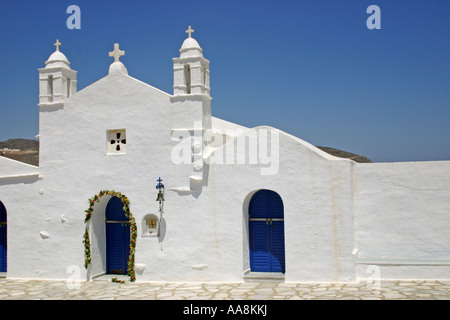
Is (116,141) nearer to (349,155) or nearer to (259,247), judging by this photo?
(259,247)

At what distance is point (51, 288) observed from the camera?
1370 cm

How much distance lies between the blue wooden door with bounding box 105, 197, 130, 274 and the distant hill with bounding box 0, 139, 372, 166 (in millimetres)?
10778

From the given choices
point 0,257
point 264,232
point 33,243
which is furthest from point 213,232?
point 0,257

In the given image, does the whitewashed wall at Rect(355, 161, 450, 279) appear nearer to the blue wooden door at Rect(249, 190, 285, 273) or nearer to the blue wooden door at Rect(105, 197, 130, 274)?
the blue wooden door at Rect(249, 190, 285, 273)

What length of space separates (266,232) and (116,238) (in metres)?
4.51

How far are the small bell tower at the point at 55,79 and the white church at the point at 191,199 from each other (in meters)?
0.04

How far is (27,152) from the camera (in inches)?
1051

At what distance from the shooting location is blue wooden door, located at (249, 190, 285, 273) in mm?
13469

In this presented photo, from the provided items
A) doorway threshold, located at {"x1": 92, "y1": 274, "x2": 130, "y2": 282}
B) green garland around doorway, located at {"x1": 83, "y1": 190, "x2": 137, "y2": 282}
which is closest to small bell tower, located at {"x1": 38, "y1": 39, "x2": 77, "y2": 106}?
green garland around doorway, located at {"x1": 83, "y1": 190, "x2": 137, "y2": 282}

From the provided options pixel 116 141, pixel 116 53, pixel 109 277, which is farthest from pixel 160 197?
pixel 116 53

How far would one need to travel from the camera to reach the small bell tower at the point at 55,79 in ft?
49.7

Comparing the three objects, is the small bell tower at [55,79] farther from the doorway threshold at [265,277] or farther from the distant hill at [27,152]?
the distant hill at [27,152]

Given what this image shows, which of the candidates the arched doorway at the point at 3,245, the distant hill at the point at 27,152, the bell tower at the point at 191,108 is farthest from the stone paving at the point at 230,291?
the distant hill at the point at 27,152
